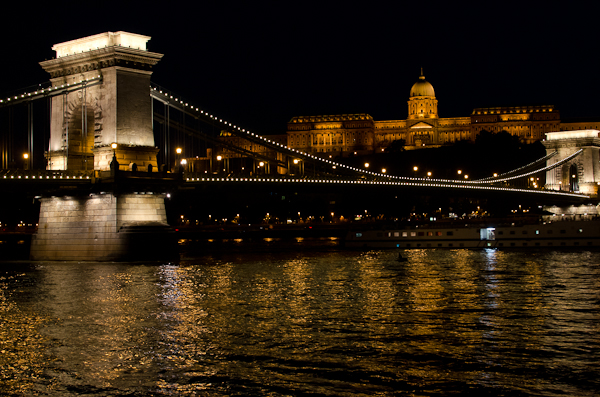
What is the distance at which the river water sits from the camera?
12.2m

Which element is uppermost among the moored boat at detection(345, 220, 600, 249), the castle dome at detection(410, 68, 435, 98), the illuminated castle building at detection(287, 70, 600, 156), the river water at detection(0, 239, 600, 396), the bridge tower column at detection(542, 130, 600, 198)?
the castle dome at detection(410, 68, 435, 98)

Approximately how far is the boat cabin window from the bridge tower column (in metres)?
31.1

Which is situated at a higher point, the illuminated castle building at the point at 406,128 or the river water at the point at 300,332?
the illuminated castle building at the point at 406,128

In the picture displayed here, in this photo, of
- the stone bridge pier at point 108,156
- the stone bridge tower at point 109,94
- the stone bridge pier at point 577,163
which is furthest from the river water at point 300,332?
the stone bridge pier at point 577,163

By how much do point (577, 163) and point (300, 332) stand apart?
212 ft

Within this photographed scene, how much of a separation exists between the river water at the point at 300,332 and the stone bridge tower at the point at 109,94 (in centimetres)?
613

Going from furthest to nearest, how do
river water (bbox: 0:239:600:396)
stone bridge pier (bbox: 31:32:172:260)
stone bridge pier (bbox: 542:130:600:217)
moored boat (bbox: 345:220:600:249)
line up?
1. stone bridge pier (bbox: 542:130:600:217)
2. moored boat (bbox: 345:220:600:249)
3. stone bridge pier (bbox: 31:32:172:260)
4. river water (bbox: 0:239:600:396)

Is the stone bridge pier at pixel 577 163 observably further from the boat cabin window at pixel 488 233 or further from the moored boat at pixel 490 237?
the boat cabin window at pixel 488 233

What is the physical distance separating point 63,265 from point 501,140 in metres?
104

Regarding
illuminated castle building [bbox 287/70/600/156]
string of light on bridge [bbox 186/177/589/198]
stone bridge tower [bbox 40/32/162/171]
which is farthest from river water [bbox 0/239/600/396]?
illuminated castle building [bbox 287/70/600/156]

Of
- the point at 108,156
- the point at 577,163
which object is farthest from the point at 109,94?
the point at 577,163

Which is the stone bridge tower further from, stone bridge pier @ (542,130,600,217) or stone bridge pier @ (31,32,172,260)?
stone bridge pier @ (542,130,600,217)

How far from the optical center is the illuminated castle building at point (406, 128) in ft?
491

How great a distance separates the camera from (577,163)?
74188mm
